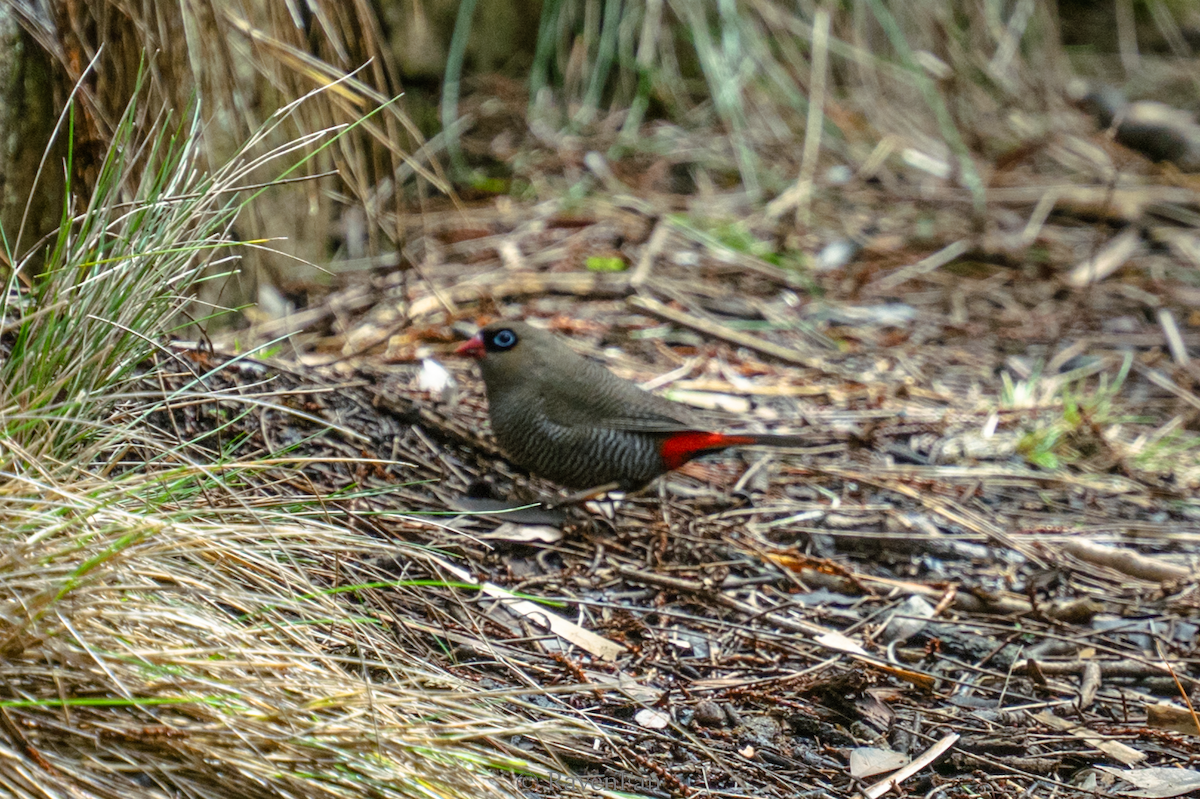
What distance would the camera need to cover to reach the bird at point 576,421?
3.55m

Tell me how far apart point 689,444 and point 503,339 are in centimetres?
69

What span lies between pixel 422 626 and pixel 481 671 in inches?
6.5

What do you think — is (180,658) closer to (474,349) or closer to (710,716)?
(710,716)

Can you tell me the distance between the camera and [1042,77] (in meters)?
7.60

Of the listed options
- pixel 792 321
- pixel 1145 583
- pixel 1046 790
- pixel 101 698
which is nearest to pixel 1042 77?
pixel 792 321

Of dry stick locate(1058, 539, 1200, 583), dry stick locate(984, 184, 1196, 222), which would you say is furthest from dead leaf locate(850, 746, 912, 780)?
dry stick locate(984, 184, 1196, 222)

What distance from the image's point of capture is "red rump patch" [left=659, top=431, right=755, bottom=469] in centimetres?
361

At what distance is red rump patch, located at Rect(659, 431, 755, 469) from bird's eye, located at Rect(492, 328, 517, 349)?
60 cm

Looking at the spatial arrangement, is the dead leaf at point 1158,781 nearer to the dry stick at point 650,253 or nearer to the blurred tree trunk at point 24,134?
the blurred tree trunk at point 24,134

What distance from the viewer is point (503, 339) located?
147 inches

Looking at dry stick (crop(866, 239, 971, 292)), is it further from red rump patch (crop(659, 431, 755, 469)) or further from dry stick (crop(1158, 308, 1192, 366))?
red rump patch (crop(659, 431, 755, 469))

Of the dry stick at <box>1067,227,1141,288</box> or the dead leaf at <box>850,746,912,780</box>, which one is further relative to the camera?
the dry stick at <box>1067,227,1141,288</box>

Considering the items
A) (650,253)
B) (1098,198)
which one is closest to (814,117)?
(650,253)

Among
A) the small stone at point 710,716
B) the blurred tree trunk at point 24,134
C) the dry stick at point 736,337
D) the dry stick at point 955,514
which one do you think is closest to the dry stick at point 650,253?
the dry stick at point 736,337
